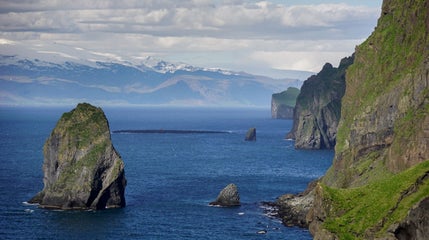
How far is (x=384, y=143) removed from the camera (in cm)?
16288

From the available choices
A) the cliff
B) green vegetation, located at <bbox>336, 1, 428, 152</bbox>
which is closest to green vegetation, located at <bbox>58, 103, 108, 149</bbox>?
the cliff

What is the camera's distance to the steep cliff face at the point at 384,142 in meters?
93.8

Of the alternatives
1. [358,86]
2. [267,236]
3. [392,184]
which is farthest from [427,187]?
[358,86]

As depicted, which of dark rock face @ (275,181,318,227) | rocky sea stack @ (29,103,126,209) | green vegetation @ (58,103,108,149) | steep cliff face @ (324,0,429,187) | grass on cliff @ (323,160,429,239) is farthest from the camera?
green vegetation @ (58,103,108,149)

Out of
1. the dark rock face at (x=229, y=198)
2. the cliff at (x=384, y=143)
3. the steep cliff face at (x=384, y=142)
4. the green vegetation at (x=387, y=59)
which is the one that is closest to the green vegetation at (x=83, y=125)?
the dark rock face at (x=229, y=198)

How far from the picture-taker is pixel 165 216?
6535 inches

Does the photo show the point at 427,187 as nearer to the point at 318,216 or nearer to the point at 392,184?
the point at 392,184

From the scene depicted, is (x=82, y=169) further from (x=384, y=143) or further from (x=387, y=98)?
(x=387, y=98)

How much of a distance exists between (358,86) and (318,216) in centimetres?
8268

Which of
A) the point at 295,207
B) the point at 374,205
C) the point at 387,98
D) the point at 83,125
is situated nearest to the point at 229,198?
the point at 295,207

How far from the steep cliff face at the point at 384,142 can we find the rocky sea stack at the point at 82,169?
42.7 m

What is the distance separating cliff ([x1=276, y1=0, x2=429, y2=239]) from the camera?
9356 cm

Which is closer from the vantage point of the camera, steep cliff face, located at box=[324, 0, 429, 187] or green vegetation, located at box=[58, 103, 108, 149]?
steep cliff face, located at box=[324, 0, 429, 187]

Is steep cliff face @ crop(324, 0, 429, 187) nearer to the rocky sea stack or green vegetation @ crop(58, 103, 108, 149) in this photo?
the rocky sea stack
